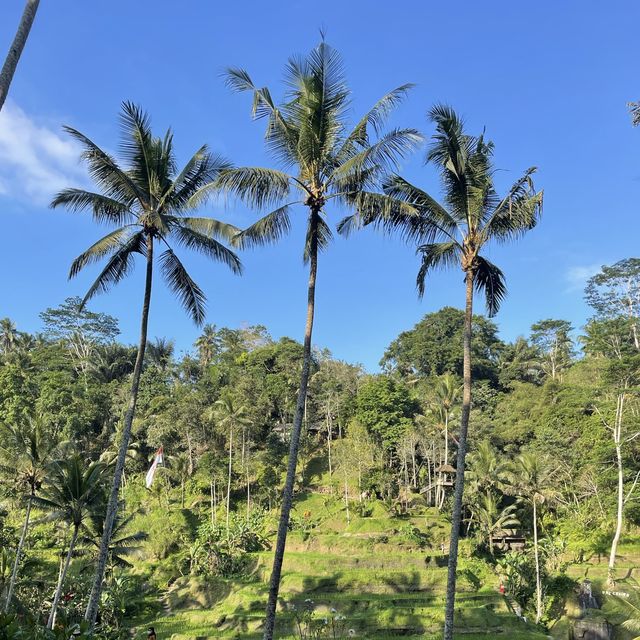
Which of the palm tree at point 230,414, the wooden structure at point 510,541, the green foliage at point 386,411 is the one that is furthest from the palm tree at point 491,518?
the palm tree at point 230,414

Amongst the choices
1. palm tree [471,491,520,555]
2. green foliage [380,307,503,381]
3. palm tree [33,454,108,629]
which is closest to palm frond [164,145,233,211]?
palm tree [33,454,108,629]

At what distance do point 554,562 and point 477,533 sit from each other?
5.20 meters

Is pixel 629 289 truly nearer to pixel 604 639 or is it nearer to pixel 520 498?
pixel 520 498

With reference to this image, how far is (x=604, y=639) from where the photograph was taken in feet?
68.4

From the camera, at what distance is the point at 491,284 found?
13.0m

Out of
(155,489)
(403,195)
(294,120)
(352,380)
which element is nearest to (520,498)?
(352,380)

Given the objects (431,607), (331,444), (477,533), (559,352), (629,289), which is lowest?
(431,607)

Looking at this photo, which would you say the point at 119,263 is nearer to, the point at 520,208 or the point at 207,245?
the point at 207,245

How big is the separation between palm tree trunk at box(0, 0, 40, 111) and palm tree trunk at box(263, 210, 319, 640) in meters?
6.00

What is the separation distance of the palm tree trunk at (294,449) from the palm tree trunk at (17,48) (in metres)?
6.00

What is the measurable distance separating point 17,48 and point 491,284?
10.2 m

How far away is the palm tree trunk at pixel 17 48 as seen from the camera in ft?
22.2

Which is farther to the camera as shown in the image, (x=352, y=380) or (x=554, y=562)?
(x=352, y=380)

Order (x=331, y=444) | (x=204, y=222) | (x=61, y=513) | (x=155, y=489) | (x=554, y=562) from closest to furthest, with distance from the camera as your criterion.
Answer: (x=204, y=222)
(x=61, y=513)
(x=554, y=562)
(x=155, y=489)
(x=331, y=444)
